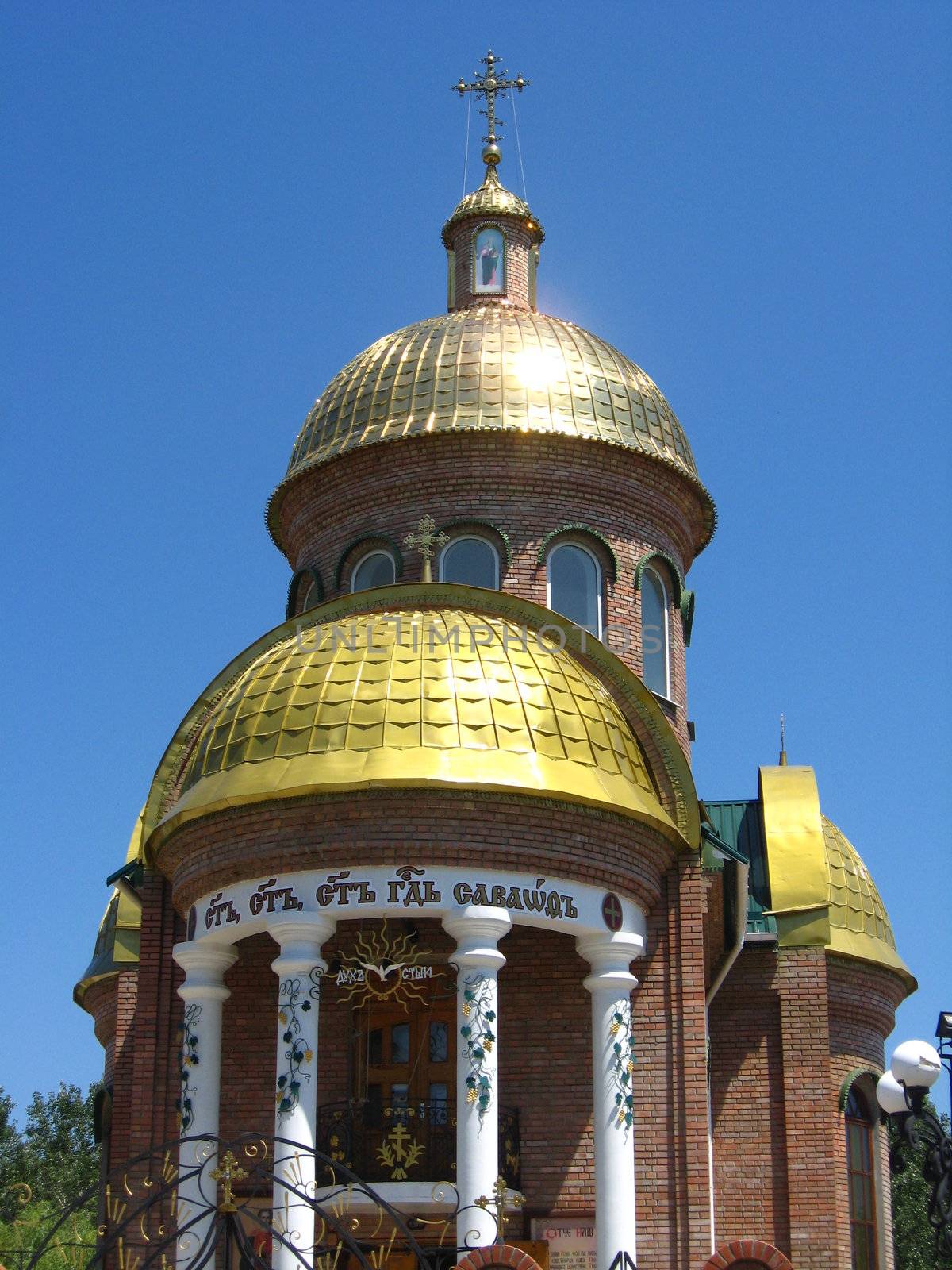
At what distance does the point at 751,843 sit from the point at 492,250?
8.93 m

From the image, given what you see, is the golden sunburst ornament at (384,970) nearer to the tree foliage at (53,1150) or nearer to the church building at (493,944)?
the church building at (493,944)

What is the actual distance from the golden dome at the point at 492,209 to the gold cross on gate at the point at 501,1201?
13141 mm

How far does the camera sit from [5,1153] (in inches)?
1683

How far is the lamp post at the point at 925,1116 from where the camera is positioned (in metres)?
10.9

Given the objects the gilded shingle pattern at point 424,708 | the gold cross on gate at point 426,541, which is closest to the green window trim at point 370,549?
the gold cross on gate at point 426,541

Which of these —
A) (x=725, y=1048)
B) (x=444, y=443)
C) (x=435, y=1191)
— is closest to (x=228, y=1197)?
(x=435, y=1191)

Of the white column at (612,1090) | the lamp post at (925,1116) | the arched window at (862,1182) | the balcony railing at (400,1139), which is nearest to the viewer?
the lamp post at (925,1116)

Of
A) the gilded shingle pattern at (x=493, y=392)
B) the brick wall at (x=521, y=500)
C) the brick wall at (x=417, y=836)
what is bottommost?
the brick wall at (x=417, y=836)

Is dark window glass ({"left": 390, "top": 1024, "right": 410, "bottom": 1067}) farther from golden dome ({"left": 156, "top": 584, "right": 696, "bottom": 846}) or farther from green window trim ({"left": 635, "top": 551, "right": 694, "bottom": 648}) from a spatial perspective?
green window trim ({"left": 635, "top": 551, "right": 694, "bottom": 648})

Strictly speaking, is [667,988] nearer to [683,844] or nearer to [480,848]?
[683,844]

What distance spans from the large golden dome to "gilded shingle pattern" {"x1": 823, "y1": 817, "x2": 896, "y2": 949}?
4448mm

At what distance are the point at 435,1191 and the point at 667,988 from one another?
279cm

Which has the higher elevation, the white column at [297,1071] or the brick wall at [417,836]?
the brick wall at [417,836]

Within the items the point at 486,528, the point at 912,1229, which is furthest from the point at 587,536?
the point at 912,1229
